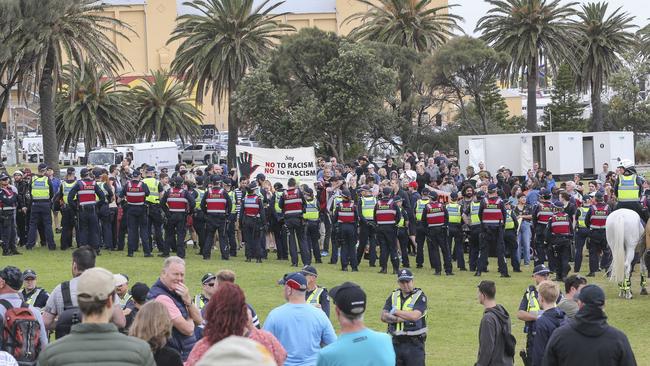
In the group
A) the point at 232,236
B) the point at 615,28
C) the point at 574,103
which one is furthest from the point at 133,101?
the point at 232,236

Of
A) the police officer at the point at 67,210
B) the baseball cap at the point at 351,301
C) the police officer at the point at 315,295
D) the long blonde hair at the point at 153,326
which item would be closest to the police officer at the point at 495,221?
the police officer at the point at 67,210

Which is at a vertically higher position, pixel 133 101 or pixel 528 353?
pixel 133 101

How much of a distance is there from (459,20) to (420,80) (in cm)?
693

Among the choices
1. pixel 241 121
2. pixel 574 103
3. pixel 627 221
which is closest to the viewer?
pixel 627 221

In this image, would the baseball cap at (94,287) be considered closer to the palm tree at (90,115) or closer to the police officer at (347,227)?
the police officer at (347,227)

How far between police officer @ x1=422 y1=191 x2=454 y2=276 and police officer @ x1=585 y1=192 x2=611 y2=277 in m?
3.09

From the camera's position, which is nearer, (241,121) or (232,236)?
(232,236)

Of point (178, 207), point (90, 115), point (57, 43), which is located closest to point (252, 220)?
point (178, 207)

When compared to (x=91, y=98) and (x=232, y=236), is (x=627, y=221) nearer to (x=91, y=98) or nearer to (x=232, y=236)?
(x=232, y=236)

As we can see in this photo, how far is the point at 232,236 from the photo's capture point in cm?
2573

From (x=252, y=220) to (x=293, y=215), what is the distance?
1.06 metres

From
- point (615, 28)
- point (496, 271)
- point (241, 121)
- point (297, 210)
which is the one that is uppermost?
point (615, 28)

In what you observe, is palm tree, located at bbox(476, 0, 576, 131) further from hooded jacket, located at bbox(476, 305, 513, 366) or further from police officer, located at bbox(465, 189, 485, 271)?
hooded jacket, located at bbox(476, 305, 513, 366)

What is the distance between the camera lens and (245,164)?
28.1 m
